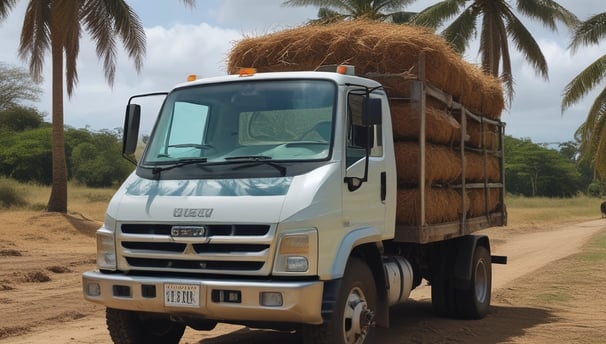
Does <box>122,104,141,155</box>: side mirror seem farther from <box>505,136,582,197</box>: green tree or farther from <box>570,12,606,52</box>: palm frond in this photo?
<box>505,136,582,197</box>: green tree

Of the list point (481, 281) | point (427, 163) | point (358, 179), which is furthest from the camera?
point (481, 281)

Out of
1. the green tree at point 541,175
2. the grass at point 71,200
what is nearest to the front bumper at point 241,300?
the grass at point 71,200

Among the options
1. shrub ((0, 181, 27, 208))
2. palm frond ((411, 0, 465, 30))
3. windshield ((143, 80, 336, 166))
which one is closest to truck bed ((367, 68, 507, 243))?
windshield ((143, 80, 336, 166))

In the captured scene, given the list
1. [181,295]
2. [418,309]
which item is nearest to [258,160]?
[181,295]

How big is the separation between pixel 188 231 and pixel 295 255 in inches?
33.7

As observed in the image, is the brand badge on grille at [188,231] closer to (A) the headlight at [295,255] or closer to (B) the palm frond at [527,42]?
(A) the headlight at [295,255]

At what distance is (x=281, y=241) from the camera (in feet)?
18.6

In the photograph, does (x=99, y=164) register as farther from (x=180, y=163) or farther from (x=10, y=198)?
(x=180, y=163)

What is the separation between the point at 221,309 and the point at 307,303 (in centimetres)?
64

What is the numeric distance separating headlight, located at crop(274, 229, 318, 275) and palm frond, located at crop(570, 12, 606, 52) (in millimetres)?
22207

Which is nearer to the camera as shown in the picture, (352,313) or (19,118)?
(352,313)

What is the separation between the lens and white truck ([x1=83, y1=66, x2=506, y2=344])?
5.70 metres

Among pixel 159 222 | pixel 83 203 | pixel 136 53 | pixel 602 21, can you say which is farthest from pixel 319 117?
pixel 83 203

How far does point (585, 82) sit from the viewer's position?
26188mm
